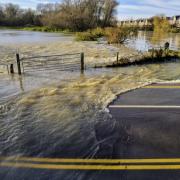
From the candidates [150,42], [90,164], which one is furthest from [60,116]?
[150,42]

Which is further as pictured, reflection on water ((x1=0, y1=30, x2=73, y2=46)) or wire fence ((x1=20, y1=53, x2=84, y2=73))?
reflection on water ((x1=0, y1=30, x2=73, y2=46))

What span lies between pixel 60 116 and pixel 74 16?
2632 inches

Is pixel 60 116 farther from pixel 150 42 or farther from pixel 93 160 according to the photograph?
pixel 150 42

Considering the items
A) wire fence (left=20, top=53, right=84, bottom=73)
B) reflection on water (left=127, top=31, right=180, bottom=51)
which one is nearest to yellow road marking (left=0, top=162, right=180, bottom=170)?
wire fence (left=20, top=53, right=84, bottom=73)

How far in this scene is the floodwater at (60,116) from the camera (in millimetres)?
5113

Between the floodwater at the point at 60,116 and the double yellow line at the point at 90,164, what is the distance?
17 centimetres

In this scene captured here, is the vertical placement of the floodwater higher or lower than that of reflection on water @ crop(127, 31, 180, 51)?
Answer: higher

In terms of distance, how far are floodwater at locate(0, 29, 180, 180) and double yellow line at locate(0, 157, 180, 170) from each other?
170 millimetres

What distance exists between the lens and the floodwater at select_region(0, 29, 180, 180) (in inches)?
201

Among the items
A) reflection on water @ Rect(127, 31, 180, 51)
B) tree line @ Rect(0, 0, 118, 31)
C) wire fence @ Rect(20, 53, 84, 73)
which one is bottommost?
reflection on water @ Rect(127, 31, 180, 51)

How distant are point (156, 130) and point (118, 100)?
8.09 ft

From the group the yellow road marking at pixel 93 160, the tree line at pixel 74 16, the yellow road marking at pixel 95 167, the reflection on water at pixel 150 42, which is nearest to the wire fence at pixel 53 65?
the yellow road marking at pixel 93 160

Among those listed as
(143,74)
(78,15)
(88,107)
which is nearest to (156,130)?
(88,107)

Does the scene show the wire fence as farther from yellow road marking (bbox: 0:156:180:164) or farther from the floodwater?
yellow road marking (bbox: 0:156:180:164)
